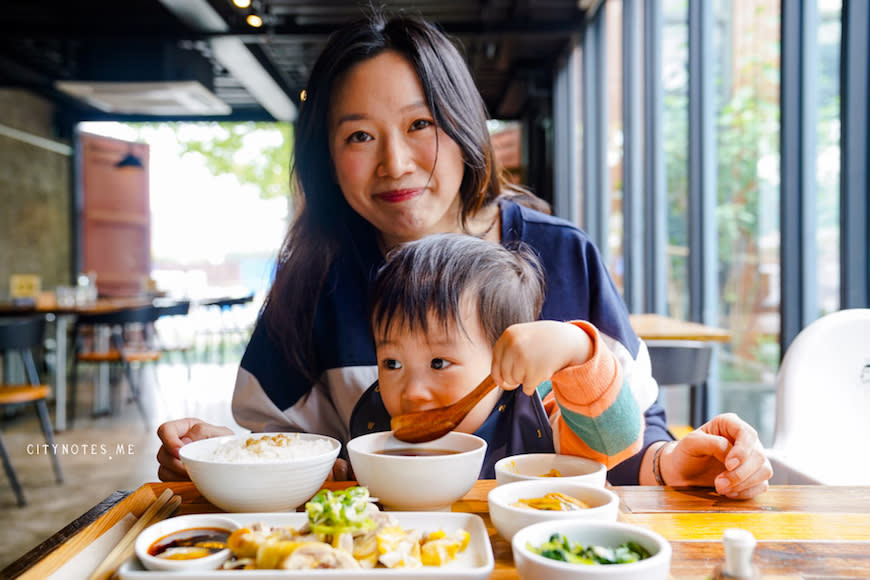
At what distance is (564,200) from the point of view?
296 inches

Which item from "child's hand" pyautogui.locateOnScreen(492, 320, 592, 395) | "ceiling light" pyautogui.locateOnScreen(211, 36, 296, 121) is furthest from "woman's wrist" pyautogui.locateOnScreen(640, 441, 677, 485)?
"ceiling light" pyautogui.locateOnScreen(211, 36, 296, 121)

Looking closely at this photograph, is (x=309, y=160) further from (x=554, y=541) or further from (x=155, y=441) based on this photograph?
(x=155, y=441)

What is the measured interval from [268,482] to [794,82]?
2523mm

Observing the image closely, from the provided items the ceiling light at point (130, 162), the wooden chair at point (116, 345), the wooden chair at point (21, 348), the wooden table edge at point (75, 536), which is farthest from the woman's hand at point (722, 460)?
the ceiling light at point (130, 162)

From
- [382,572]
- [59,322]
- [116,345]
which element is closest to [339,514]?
[382,572]

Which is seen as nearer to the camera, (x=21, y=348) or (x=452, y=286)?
(x=452, y=286)

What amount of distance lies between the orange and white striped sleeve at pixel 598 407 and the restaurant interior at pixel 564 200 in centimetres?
9

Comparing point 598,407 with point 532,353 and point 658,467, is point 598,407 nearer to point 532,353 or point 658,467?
point 532,353

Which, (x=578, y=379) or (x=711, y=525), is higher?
(x=578, y=379)

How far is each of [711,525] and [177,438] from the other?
2.64 ft

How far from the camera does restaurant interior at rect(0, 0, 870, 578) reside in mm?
1617

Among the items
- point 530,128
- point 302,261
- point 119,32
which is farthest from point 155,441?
point 530,128

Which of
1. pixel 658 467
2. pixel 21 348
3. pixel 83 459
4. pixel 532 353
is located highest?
pixel 532 353

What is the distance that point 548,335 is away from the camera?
2.93 ft
